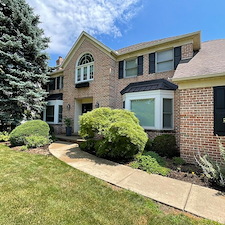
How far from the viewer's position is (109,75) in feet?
30.9

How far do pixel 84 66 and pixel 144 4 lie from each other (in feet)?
18.4

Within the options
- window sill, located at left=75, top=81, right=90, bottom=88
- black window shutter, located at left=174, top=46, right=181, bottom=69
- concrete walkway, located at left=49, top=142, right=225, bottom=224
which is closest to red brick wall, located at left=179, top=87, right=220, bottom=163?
concrete walkway, located at left=49, top=142, right=225, bottom=224

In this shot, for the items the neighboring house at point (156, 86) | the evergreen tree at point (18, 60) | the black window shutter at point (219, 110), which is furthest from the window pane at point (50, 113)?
the black window shutter at point (219, 110)

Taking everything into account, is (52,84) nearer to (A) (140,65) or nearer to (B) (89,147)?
(A) (140,65)

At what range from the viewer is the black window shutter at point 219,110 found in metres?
4.72

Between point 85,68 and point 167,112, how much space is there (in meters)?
7.01

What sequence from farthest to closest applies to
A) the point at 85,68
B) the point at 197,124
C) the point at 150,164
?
the point at 85,68, the point at 197,124, the point at 150,164

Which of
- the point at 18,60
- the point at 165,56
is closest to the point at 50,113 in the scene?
the point at 18,60

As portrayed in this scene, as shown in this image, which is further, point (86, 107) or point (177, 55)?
point (86, 107)

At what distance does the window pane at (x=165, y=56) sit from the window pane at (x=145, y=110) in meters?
2.65

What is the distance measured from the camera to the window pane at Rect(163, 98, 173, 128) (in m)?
7.46

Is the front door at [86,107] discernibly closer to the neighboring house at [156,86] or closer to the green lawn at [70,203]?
the neighboring house at [156,86]

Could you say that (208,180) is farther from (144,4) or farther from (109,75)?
(144,4)

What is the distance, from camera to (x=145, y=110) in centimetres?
789
